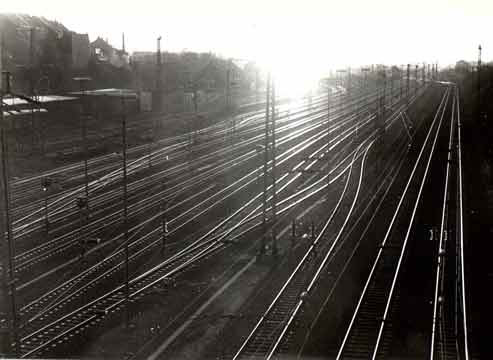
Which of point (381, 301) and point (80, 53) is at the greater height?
point (80, 53)

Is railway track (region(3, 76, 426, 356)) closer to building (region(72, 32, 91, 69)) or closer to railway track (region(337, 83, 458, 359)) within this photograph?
railway track (region(337, 83, 458, 359))

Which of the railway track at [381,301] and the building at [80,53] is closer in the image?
the railway track at [381,301]

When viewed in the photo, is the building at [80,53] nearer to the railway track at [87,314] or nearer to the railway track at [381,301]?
the railway track at [381,301]

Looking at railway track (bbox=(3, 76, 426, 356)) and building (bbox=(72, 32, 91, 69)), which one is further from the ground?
building (bbox=(72, 32, 91, 69))

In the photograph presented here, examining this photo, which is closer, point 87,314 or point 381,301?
point 87,314

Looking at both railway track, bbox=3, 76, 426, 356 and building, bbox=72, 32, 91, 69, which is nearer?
railway track, bbox=3, 76, 426, 356

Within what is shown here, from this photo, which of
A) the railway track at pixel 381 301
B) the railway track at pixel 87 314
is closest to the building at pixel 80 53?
the railway track at pixel 381 301

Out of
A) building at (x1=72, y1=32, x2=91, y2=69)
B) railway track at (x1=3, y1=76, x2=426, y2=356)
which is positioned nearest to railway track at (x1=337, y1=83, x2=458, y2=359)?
railway track at (x1=3, y1=76, x2=426, y2=356)

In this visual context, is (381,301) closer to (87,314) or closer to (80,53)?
(87,314)

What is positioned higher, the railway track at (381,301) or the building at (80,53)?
the building at (80,53)

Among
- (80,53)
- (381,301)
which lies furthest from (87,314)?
(80,53)

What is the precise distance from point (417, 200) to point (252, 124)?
8.44 meters

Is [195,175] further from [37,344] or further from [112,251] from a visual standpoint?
[37,344]

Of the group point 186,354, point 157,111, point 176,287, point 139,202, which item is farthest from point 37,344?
point 157,111
